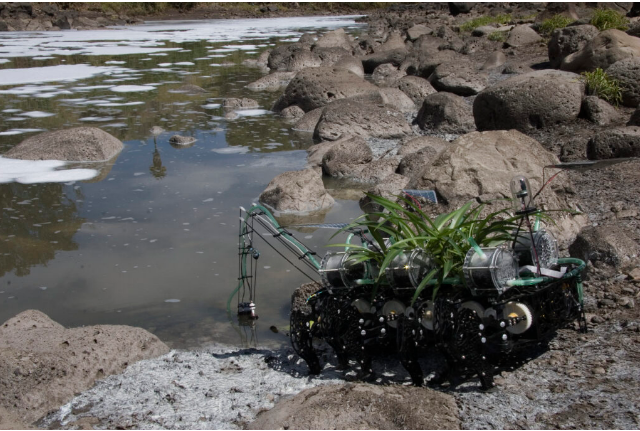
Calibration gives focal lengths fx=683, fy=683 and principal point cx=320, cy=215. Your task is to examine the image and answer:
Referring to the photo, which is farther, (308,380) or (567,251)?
(567,251)

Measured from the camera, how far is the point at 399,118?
13.6m

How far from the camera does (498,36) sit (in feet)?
88.6

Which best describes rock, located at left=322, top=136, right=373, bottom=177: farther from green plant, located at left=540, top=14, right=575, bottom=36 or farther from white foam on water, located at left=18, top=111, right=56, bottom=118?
green plant, located at left=540, top=14, right=575, bottom=36

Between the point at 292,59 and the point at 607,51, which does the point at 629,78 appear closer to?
the point at 607,51

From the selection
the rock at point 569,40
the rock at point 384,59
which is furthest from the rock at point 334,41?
the rock at point 569,40

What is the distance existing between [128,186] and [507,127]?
647 cm

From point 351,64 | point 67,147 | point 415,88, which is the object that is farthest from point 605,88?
point 351,64

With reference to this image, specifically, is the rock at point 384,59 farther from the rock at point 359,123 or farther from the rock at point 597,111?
the rock at point 597,111

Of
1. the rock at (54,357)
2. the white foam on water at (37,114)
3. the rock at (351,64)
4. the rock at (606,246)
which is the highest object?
the rock at (606,246)

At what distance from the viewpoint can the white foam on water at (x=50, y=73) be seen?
842 inches

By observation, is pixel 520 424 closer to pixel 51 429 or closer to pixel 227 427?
pixel 227 427

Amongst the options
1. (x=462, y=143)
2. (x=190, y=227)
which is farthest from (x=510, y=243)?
(x=190, y=227)

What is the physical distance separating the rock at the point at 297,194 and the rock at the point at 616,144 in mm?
3738

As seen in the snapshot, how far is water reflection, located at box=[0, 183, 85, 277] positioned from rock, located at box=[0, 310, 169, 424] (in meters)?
2.34
